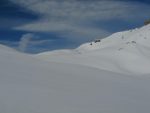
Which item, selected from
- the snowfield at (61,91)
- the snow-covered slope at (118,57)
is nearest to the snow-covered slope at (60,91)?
the snowfield at (61,91)

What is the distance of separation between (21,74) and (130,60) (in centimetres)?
915

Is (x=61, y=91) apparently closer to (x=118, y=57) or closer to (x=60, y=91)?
(x=60, y=91)

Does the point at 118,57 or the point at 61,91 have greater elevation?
the point at 118,57

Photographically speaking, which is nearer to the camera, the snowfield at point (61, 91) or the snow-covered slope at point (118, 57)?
the snowfield at point (61, 91)

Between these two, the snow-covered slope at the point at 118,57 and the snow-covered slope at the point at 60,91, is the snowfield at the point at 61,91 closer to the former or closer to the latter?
the snow-covered slope at the point at 60,91

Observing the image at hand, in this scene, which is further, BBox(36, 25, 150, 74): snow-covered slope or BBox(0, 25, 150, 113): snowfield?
BBox(36, 25, 150, 74): snow-covered slope

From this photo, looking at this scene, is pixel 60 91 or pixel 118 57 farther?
pixel 118 57

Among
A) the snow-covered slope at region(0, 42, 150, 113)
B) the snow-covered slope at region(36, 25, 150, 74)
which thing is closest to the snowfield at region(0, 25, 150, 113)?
the snow-covered slope at region(0, 42, 150, 113)

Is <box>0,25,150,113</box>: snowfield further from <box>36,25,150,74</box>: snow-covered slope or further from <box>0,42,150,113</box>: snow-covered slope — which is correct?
<box>36,25,150,74</box>: snow-covered slope

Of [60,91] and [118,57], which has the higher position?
[118,57]

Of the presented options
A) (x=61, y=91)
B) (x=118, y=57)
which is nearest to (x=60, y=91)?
(x=61, y=91)

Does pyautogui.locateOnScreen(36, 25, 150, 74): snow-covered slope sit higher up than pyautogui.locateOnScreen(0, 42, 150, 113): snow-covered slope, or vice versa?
pyautogui.locateOnScreen(36, 25, 150, 74): snow-covered slope

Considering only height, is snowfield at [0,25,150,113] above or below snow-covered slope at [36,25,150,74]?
below

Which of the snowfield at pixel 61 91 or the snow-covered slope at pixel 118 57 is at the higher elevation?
the snow-covered slope at pixel 118 57
